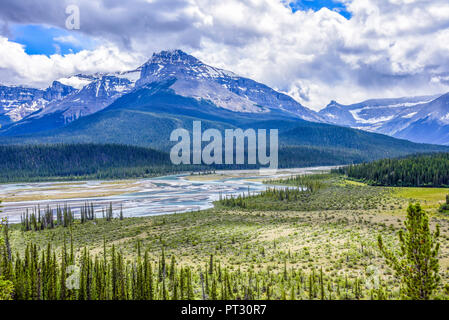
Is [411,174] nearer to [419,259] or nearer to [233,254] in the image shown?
[233,254]

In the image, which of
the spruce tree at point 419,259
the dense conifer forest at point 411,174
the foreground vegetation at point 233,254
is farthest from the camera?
the dense conifer forest at point 411,174

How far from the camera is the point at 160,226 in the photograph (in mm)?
60000

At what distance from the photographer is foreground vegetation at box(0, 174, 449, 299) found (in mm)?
24594

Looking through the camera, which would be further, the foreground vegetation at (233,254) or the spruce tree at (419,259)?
the foreground vegetation at (233,254)

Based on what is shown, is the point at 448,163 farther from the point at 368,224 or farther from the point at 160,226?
the point at 160,226

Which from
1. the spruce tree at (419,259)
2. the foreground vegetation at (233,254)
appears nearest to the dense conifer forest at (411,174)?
the foreground vegetation at (233,254)

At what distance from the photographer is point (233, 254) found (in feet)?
129

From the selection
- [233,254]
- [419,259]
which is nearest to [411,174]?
[233,254]

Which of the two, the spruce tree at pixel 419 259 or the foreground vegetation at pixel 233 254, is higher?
the spruce tree at pixel 419 259

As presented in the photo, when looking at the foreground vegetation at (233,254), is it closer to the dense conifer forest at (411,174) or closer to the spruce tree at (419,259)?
the spruce tree at (419,259)

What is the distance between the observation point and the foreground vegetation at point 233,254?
24.6 meters

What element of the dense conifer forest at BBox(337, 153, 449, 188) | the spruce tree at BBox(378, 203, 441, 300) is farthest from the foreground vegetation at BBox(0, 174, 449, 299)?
the dense conifer forest at BBox(337, 153, 449, 188)

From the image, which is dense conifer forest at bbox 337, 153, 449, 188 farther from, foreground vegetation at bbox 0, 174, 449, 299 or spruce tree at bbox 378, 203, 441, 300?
spruce tree at bbox 378, 203, 441, 300
